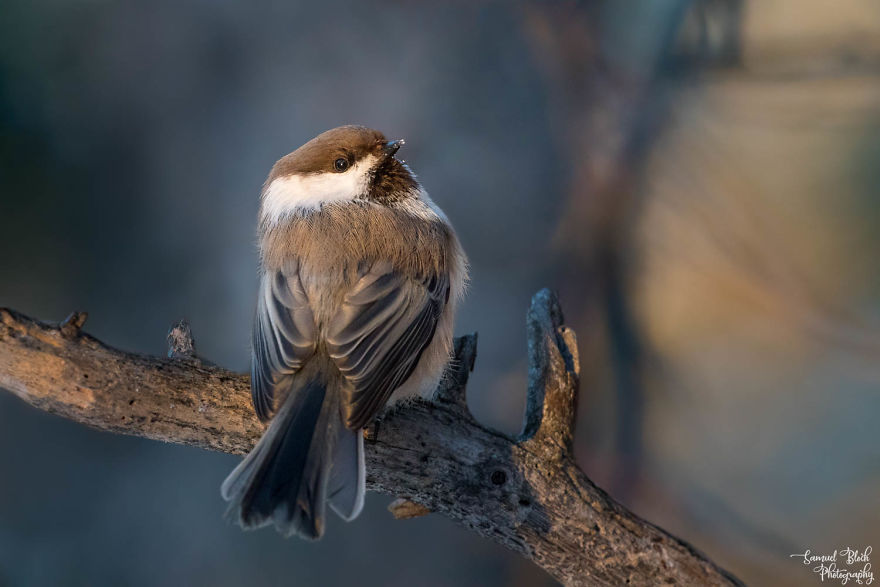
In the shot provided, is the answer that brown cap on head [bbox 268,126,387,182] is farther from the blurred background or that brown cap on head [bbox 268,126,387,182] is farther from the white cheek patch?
the blurred background

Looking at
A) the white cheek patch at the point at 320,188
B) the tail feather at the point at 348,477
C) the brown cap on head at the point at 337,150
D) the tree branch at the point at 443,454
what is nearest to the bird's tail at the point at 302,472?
the tail feather at the point at 348,477

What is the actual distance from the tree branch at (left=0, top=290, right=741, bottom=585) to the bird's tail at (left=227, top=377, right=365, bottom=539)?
0.25 metres

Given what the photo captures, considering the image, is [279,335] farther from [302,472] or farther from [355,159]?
[355,159]

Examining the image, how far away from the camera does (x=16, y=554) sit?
8.59 ft

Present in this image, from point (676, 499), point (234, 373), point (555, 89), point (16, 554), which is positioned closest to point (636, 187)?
point (555, 89)

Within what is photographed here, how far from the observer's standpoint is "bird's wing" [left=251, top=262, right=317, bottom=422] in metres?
1.79

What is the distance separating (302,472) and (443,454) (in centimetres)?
48

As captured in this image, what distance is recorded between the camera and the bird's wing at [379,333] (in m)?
1.76

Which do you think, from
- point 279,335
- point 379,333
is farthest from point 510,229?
point 279,335

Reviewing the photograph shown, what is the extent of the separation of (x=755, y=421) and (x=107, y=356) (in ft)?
8.29

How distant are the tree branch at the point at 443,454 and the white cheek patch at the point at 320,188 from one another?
19.1 inches

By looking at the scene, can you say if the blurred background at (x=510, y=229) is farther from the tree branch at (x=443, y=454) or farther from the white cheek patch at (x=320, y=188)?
the tree branch at (x=443, y=454)

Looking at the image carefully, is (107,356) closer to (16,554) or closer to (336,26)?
(16,554)

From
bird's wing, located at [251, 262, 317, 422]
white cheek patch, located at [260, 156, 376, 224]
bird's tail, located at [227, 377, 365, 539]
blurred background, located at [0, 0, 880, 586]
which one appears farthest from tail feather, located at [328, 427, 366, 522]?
blurred background, located at [0, 0, 880, 586]
